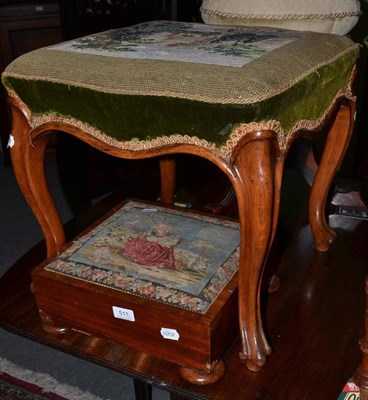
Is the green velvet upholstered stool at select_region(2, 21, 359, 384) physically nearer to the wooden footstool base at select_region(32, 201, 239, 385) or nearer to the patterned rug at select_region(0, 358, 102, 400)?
the wooden footstool base at select_region(32, 201, 239, 385)

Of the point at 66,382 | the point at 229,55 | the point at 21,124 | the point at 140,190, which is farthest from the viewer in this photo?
the point at 140,190

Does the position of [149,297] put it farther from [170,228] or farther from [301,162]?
[301,162]

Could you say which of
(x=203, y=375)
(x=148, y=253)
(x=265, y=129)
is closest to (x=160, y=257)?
(x=148, y=253)

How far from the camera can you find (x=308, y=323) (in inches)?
32.7

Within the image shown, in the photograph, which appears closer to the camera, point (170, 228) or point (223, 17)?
point (170, 228)

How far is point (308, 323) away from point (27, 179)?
0.49m

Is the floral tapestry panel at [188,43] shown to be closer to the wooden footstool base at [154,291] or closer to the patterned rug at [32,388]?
the wooden footstool base at [154,291]

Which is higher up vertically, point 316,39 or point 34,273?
point 316,39

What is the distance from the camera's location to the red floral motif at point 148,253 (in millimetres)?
784

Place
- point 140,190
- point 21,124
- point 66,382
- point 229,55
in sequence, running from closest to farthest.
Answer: point 229,55 < point 21,124 < point 66,382 < point 140,190

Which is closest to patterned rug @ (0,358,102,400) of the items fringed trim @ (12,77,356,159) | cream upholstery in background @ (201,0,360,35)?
fringed trim @ (12,77,356,159)

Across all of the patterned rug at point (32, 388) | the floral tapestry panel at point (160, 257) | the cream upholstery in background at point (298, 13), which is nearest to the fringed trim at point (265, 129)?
the floral tapestry panel at point (160, 257)

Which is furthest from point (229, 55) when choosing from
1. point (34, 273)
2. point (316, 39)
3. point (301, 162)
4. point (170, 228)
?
point (301, 162)

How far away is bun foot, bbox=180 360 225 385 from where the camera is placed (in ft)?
2.34
